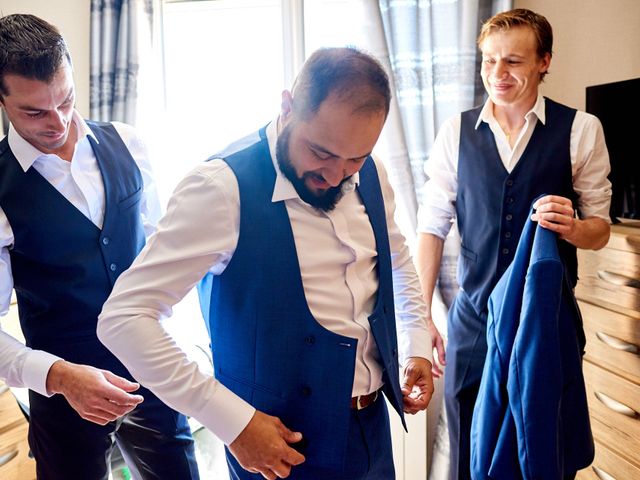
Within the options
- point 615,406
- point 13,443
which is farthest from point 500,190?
point 13,443

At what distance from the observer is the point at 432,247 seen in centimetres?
191

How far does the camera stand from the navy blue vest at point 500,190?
1.64 m

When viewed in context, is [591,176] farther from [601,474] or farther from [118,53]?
[118,53]

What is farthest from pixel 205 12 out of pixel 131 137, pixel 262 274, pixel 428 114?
pixel 262 274

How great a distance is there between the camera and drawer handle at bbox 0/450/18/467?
73.3 inches

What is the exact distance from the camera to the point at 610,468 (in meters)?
1.87

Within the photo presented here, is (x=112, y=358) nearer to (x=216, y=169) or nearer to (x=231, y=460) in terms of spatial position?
(x=231, y=460)

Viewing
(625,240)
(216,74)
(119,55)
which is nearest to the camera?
(625,240)

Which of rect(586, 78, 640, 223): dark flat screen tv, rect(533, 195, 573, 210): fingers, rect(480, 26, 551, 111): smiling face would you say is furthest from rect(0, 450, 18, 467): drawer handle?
rect(586, 78, 640, 223): dark flat screen tv

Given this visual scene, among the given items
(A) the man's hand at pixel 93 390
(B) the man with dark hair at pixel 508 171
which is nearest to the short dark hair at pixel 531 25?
(B) the man with dark hair at pixel 508 171

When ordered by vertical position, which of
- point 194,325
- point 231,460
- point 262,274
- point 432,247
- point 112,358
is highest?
point 262,274

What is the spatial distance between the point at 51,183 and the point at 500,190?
1.17m

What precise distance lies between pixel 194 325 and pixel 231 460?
1.66 meters

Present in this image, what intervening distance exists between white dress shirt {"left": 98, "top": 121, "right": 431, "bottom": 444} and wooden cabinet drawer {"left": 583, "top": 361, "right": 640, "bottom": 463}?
113 cm
